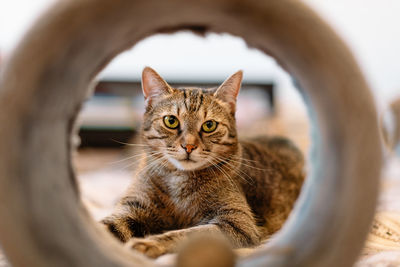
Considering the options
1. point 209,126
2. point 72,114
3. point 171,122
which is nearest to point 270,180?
point 209,126

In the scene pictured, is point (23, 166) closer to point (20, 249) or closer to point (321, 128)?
point (20, 249)

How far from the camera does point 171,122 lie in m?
1.16

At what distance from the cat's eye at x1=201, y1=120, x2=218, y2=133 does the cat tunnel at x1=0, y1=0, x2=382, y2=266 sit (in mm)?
535

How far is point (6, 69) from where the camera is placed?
59cm

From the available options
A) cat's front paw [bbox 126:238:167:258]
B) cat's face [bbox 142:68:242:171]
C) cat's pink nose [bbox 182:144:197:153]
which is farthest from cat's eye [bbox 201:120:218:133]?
cat's front paw [bbox 126:238:167:258]

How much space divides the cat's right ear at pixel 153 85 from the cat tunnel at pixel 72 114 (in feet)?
1.83

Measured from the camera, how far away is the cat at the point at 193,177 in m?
1.06

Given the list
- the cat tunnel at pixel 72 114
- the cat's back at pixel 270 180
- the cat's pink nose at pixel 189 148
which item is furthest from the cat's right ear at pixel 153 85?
the cat tunnel at pixel 72 114

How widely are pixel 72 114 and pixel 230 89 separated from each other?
2.34 ft

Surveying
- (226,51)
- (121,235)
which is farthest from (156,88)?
(226,51)

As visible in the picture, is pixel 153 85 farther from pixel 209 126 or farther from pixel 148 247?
pixel 148 247

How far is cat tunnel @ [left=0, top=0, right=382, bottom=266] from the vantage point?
0.58 metres

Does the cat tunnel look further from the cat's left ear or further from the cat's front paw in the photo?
the cat's left ear

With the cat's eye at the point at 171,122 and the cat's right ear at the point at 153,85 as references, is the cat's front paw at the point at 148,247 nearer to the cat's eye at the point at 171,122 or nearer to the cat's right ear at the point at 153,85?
the cat's eye at the point at 171,122
